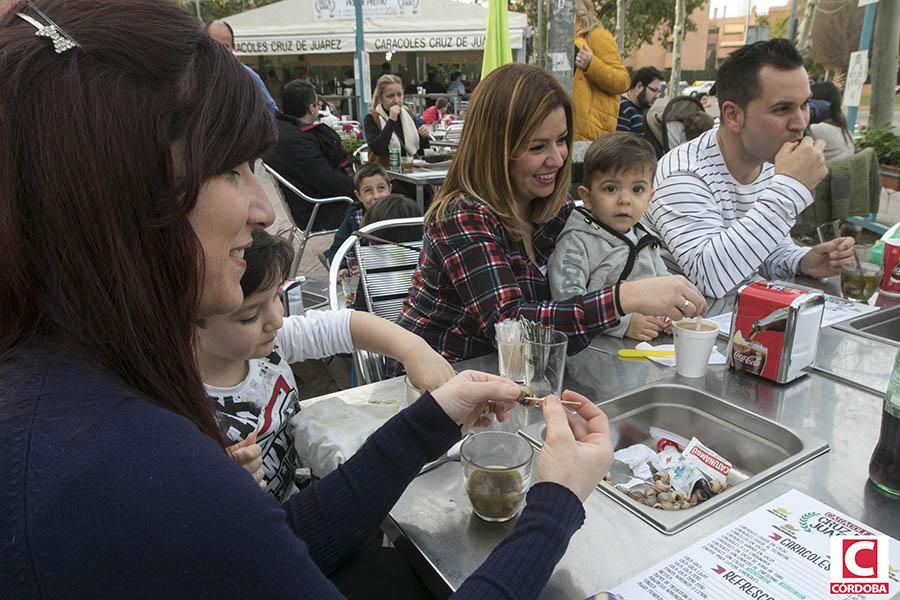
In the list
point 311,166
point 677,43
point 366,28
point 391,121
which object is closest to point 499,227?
point 311,166

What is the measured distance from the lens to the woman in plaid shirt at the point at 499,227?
5.96 feet

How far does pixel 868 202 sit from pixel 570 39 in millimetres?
2662

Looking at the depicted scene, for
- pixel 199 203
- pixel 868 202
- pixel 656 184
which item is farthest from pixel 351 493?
pixel 868 202

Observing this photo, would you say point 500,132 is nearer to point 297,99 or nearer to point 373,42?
point 297,99

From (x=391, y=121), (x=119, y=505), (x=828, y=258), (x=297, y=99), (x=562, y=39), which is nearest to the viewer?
(x=119, y=505)

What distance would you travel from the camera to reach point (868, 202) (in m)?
4.80

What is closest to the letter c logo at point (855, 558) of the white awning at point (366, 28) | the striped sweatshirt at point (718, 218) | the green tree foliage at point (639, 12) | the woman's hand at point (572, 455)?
the woman's hand at point (572, 455)

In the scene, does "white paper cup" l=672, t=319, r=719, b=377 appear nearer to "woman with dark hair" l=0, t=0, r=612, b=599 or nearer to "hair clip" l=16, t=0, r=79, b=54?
"woman with dark hair" l=0, t=0, r=612, b=599

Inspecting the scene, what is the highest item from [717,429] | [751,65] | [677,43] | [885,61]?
[677,43]

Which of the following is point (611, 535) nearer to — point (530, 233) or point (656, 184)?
point (530, 233)

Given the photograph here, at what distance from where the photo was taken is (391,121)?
683cm

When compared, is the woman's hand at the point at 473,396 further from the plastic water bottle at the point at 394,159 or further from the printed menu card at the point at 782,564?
the plastic water bottle at the point at 394,159

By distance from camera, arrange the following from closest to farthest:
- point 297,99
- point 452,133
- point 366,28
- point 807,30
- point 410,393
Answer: point 410,393, point 297,99, point 452,133, point 366,28, point 807,30

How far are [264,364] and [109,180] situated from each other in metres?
1.12
